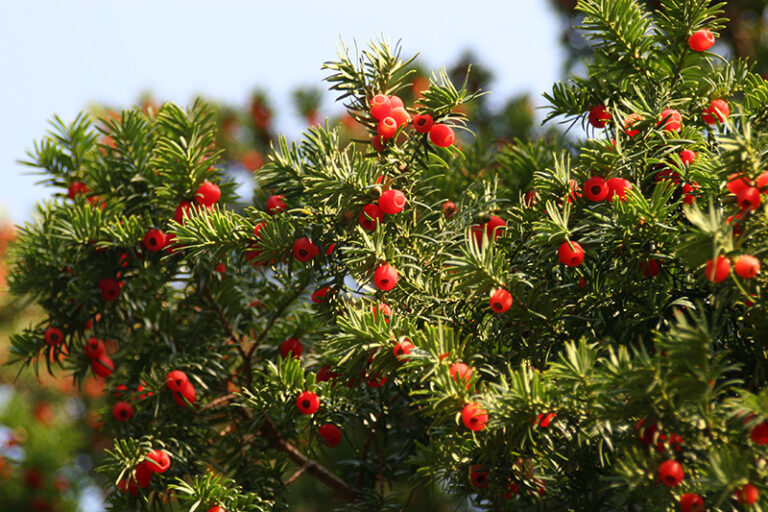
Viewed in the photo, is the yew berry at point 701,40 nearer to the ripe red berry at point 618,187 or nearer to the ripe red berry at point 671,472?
Result: the ripe red berry at point 618,187

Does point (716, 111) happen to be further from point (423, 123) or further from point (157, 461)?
point (157, 461)

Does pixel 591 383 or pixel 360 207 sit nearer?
pixel 591 383

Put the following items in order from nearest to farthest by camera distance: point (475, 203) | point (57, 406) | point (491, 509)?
point (491, 509) < point (475, 203) < point (57, 406)

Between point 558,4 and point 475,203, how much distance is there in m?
3.00

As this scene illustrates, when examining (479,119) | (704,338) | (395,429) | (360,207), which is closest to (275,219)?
(360,207)

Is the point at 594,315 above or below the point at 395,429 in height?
above

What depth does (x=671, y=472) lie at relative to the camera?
101 cm

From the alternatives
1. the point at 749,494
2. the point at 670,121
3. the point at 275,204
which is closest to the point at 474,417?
the point at 749,494

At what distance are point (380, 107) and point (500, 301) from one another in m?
0.53

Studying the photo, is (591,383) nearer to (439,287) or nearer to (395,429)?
(439,287)

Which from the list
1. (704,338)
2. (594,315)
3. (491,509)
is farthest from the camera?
(491,509)

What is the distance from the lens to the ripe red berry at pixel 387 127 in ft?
4.81

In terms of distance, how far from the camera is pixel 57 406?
464cm

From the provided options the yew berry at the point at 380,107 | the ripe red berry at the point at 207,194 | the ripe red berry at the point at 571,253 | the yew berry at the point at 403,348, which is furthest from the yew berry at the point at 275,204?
the ripe red berry at the point at 571,253
